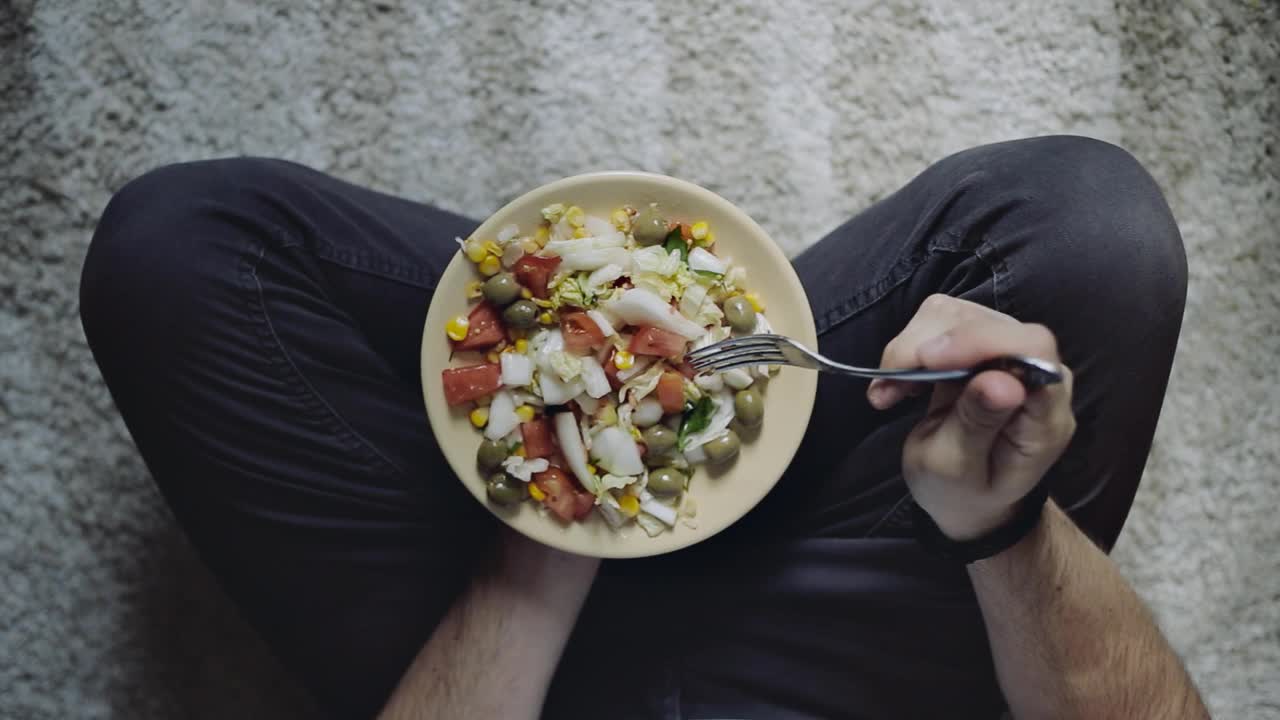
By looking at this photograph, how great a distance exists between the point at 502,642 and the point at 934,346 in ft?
1.95

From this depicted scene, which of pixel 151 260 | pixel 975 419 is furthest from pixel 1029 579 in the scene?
pixel 151 260

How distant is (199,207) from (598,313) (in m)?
0.46

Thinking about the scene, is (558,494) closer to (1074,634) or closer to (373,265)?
(373,265)

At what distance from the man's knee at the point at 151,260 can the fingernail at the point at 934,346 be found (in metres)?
0.74

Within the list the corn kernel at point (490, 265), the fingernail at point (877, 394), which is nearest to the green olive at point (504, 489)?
the corn kernel at point (490, 265)

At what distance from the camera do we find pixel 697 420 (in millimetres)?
1012

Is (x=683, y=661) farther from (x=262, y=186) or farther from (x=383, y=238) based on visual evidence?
(x=262, y=186)

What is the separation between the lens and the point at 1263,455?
153 centimetres

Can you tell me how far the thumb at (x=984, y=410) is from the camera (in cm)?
75

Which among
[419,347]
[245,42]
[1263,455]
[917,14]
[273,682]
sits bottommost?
[273,682]

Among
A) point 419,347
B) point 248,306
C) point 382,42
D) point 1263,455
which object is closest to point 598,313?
point 419,347

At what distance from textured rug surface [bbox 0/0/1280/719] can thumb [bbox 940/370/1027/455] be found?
28.6 inches

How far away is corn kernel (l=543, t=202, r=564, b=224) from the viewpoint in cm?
100

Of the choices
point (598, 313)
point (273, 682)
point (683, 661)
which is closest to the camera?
point (598, 313)
